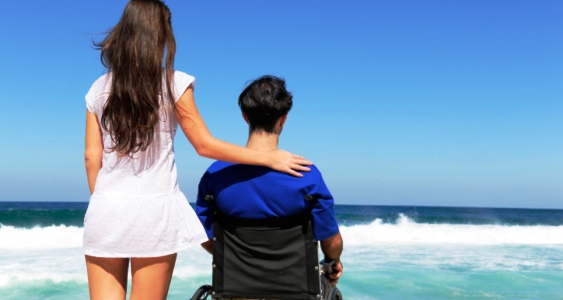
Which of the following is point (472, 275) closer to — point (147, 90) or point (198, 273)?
point (198, 273)

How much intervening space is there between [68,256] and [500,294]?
24.0ft

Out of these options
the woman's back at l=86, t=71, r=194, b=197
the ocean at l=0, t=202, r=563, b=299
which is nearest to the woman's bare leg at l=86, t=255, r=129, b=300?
the woman's back at l=86, t=71, r=194, b=197

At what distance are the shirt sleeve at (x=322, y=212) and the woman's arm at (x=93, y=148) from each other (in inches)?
30.2

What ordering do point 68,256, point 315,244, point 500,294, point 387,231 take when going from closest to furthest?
1. point 315,244
2. point 500,294
3. point 68,256
4. point 387,231

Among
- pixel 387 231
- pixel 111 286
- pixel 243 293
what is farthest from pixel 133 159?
pixel 387 231

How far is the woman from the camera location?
1.85 metres

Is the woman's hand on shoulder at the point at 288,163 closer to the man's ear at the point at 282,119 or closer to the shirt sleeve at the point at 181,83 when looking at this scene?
the man's ear at the point at 282,119

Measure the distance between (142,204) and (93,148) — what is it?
308 millimetres

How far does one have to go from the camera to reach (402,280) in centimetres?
742

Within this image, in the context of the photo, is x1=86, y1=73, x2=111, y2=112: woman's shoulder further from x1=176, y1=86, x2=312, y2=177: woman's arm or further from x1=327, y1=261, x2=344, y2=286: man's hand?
x1=327, y1=261, x2=344, y2=286: man's hand

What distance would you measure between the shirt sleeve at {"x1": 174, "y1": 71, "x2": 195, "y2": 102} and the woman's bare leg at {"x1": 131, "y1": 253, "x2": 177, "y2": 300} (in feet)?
1.76

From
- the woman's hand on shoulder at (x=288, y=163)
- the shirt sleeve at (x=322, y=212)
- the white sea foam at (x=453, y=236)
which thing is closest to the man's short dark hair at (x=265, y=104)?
the woman's hand on shoulder at (x=288, y=163)

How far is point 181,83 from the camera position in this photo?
195cm

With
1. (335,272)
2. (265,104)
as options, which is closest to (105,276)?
(265,104)
